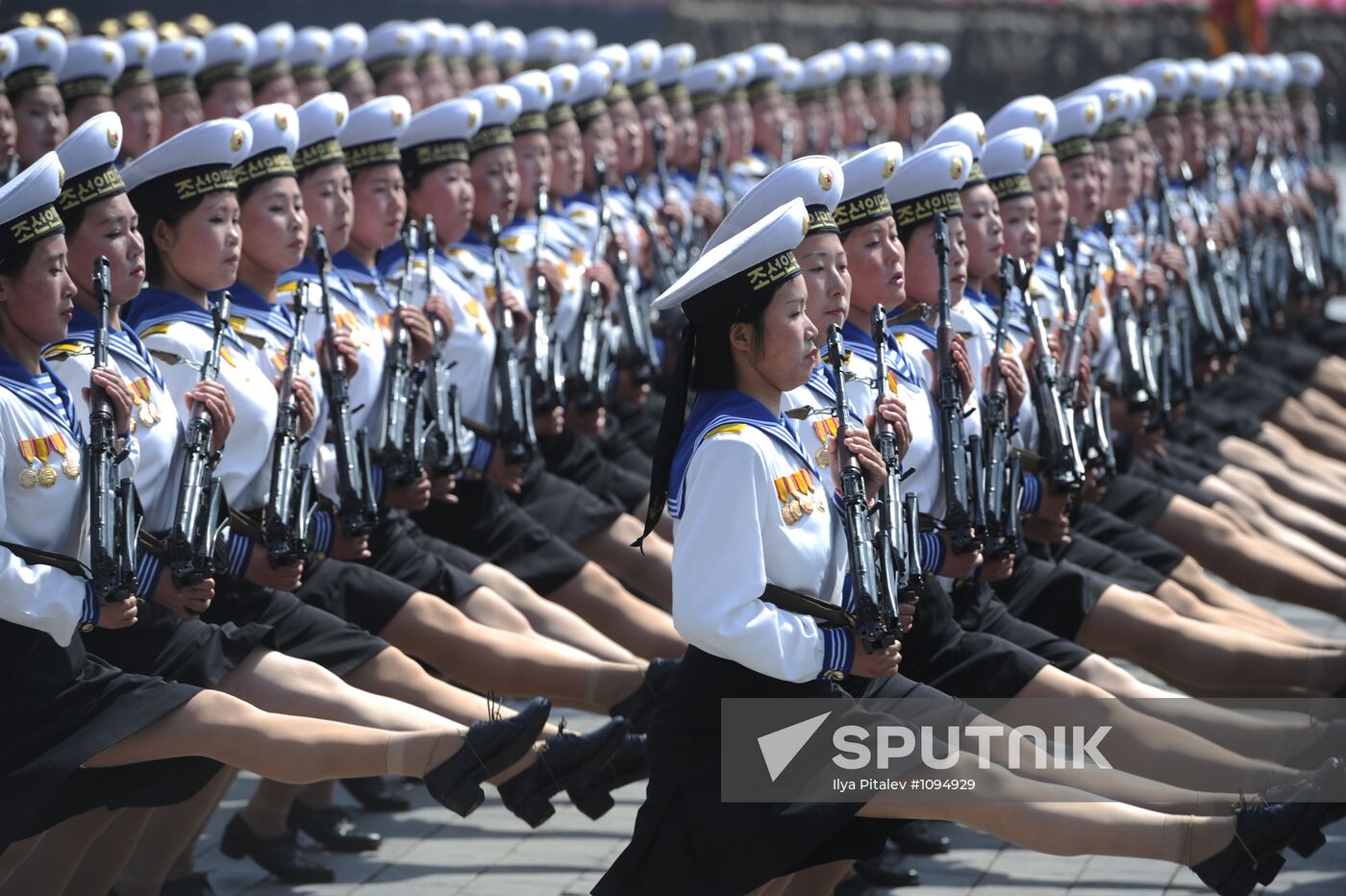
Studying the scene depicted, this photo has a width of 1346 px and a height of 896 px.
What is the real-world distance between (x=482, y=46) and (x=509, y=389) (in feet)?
17.6

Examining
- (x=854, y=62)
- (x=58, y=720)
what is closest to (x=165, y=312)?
(x=58, y=720)

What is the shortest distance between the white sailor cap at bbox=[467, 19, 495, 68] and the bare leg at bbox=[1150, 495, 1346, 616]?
5.58 meters

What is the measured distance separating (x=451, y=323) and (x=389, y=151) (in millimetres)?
603

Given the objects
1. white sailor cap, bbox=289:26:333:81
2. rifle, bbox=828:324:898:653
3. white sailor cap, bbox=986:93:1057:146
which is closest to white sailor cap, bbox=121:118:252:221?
rifle, bbox=828:324:898:653

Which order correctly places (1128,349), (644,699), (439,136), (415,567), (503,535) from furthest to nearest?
(1128,349)
(439,136)
(503,535)
(415,567)
(644,699)

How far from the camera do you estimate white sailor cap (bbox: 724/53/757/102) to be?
1179cm

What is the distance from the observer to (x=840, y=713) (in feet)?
15.6

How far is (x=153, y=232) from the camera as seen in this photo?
605 centimetres

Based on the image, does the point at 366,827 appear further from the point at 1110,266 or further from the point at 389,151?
the point at 1110,266

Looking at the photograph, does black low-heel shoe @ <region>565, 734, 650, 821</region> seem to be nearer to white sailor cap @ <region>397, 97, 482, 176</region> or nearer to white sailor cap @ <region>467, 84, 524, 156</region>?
white sailor cap @ <region>397, 97, 482, 176</region>

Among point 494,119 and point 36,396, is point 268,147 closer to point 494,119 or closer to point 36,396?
point 36,396

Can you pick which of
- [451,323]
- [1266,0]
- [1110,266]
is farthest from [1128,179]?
[1266,0]

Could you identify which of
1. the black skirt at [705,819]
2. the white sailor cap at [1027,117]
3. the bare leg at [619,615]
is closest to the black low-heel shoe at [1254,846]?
the black skirt at [705,819]

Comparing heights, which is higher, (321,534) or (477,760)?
(321,534)
